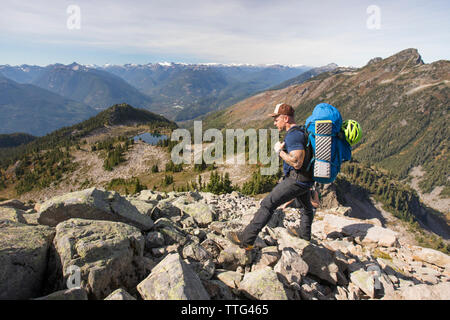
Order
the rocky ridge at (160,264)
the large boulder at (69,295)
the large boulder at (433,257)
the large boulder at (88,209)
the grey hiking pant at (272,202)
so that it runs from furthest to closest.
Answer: the large boulder at (433,257)
the large boulder at (88,209)
the grey hiking pant at (272,202)
the rocky ridge at (160,264)
the large boulder at (69,295)

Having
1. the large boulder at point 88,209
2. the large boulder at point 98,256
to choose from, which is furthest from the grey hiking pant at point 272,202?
the large boulder at point 88,209

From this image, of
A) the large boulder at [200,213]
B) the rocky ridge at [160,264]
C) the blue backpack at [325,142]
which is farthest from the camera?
the large boulder at [200,213]

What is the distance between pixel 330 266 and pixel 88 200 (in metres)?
7.65

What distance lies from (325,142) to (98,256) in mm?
6090

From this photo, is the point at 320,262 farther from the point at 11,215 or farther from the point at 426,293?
the point at 11,215

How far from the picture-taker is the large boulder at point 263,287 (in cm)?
484

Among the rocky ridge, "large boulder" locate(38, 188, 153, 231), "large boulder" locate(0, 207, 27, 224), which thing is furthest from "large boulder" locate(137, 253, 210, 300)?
"large boulder" locate(0, 207, 27, 224)

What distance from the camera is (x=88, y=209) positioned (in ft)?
21.9

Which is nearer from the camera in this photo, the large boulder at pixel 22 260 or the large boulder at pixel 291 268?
the large boulder at pixel 22 260

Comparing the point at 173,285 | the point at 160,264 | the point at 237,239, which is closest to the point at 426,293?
the point at 237,239

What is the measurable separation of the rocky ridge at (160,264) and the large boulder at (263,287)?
2 centimetres

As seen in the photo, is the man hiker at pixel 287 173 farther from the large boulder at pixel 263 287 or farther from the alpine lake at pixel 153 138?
the alpine lake at pixel 153 138
